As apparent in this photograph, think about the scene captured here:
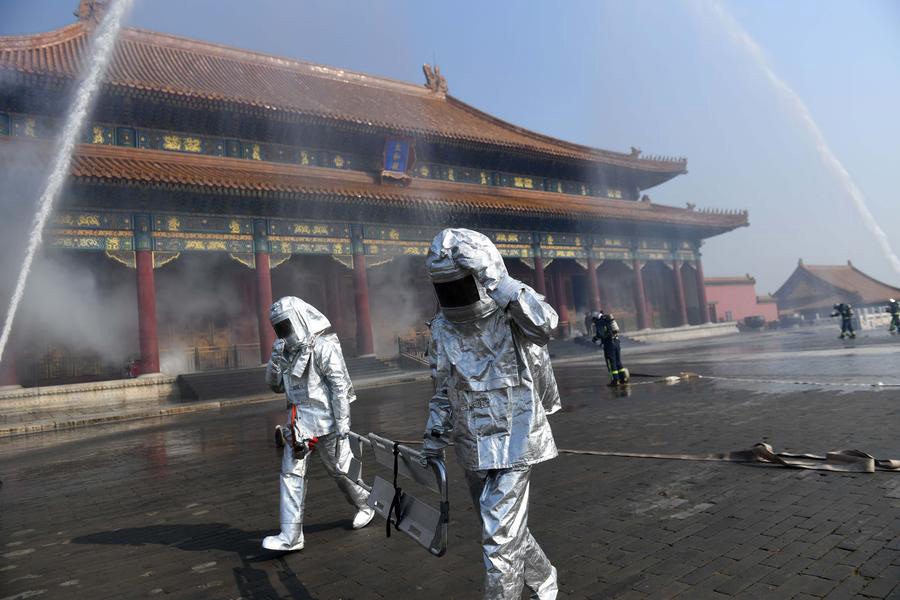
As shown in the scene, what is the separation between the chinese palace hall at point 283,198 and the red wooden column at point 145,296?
48 millimetres

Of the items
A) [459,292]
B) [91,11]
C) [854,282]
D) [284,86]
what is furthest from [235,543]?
[854,282]

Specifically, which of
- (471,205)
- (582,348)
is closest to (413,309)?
(471,205)

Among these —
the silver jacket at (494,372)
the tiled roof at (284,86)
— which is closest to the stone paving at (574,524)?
the silver jacket at (494,372)

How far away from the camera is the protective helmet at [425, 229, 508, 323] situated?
2.01 meters

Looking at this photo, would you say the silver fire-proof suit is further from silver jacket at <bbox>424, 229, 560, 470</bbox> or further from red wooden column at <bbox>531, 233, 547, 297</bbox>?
red wooden column at <bbox>531, 233, 547, 297</bbox>

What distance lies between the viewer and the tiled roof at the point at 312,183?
1389 cm

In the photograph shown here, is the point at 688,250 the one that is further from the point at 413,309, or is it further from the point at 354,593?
the point at 354,593

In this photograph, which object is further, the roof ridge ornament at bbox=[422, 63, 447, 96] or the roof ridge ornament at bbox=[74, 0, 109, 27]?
the roof ridge ornament at bbox=[422, 63, 447, 96]

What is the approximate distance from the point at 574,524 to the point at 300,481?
65.0 inches

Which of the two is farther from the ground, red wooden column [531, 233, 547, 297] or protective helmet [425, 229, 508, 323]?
red wooden column [531, 233, 547, 297]

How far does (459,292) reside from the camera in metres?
2.04

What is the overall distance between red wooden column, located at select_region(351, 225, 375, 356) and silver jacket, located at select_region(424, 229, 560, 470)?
15969 mm

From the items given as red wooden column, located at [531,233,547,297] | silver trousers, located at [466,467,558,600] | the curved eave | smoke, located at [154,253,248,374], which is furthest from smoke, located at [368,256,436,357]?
silver trousers, located at [466,467,558,600]

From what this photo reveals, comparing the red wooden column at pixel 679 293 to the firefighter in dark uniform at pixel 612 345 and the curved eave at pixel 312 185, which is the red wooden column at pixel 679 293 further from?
the firefighter in dark uniform at pixel 612 345
